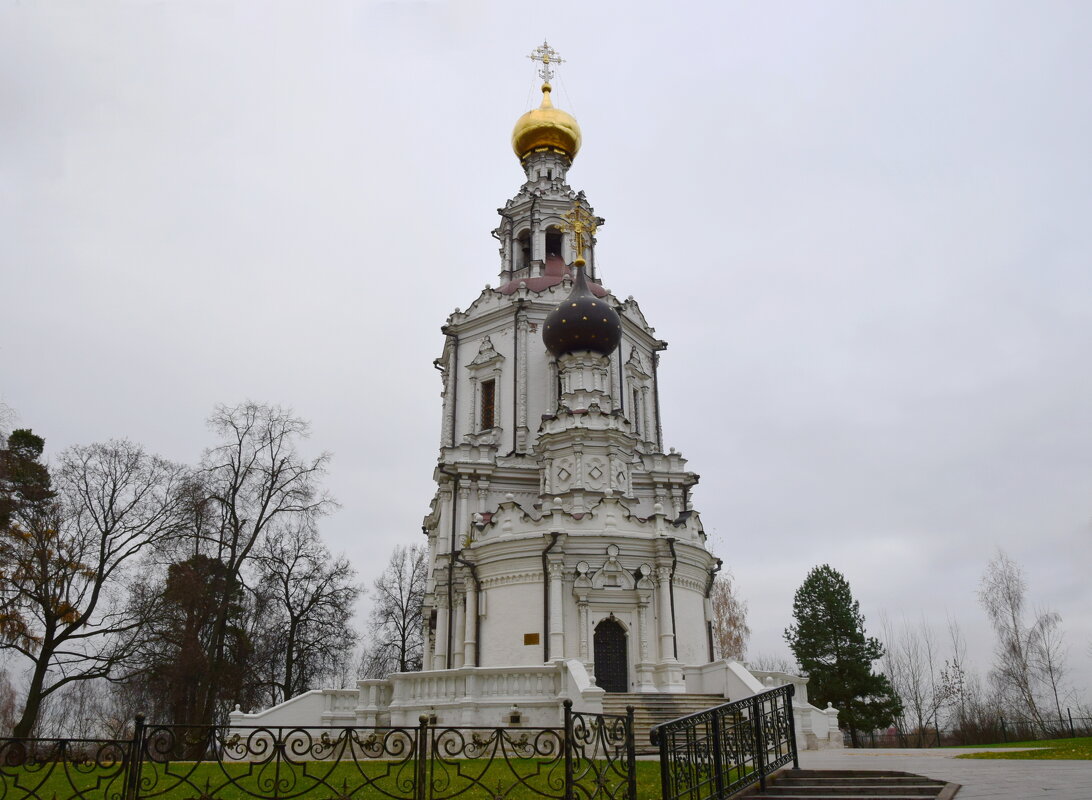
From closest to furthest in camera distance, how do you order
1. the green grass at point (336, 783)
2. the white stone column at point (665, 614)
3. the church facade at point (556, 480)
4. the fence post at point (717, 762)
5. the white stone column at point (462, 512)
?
the fence post at point (717, 762) → the green grass at point (336, 783) → the white stone column at point (665, 614) → the church facade at point (556, 480) → the white stone column at point (462, 512)

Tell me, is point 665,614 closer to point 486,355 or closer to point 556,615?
point 556,615

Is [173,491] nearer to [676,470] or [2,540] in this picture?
[2,540]

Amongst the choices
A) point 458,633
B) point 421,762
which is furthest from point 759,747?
point 458,633

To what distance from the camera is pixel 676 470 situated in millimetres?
29922

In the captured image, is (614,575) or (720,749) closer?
(720,749)

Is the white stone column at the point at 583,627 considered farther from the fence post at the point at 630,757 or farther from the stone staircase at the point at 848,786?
the fence post at the point at 630,757

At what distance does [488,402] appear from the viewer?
102ft

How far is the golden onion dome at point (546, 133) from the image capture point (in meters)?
36.9

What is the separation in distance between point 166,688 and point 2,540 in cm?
632

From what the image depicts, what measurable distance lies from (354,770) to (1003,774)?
9.40 metres

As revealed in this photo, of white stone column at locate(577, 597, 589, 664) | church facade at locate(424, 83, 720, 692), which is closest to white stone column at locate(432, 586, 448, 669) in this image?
church facade at locate(424, 83, 720, 692)

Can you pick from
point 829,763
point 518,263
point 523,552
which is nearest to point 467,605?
point 523,552

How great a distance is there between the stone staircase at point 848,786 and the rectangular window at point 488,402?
21.6 metres

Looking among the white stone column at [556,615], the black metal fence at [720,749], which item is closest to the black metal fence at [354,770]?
the black metal fence at [720,749]
